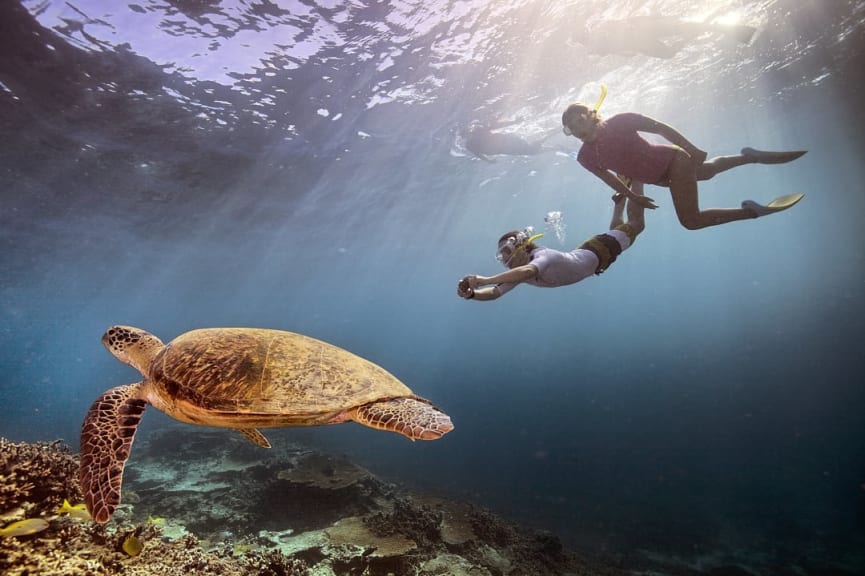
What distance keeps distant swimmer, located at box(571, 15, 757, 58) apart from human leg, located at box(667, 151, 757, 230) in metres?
8.89

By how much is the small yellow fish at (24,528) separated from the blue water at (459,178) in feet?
32.4

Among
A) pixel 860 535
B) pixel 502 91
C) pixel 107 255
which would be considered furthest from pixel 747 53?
pixel 107 255

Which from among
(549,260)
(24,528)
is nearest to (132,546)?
(24,528)

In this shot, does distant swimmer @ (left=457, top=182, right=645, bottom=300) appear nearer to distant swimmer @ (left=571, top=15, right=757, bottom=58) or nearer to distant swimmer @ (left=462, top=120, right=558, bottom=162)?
distant swimmer @ (left=571, top=15, right=757, bottom=58)

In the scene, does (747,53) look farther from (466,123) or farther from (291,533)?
(291,533)

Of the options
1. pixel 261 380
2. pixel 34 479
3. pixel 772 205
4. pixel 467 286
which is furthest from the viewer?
pixel 772 205

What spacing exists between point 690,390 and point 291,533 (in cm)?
3279

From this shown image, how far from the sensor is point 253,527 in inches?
247

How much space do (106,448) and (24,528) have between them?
2.25 ft

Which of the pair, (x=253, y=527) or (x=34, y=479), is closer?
(x=34, y=479)

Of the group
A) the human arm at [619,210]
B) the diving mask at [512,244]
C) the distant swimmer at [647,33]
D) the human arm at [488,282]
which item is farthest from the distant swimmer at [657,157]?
the distant swimmer at [647,33]

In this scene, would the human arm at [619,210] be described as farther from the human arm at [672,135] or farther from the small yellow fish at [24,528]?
the small yellow fish at [24,528]

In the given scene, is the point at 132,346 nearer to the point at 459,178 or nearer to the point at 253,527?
the point at 253,527

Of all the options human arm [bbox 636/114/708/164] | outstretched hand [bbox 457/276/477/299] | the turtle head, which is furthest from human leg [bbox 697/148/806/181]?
the turtle head
